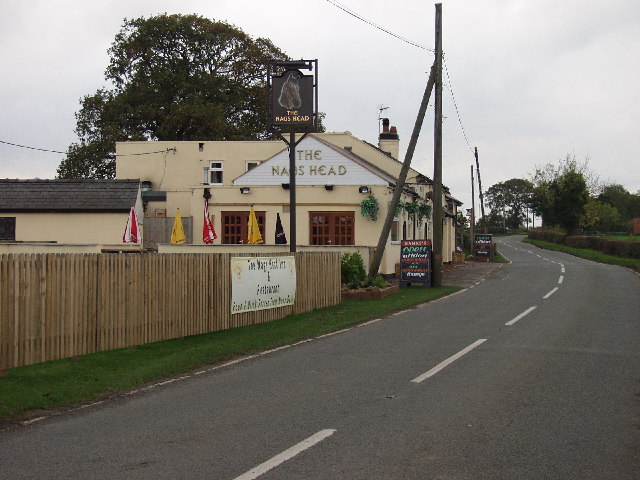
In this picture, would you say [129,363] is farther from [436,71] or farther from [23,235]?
[23,235]

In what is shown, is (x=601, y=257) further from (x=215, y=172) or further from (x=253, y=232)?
(x=253, y=232)

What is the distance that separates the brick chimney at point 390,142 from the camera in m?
47.1

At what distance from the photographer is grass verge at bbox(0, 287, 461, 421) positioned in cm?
902

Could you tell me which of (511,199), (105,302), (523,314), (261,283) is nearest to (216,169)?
(261,283)

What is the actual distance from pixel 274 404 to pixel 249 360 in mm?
3509

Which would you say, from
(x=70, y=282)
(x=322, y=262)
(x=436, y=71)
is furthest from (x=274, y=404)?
(x=436, y=71)

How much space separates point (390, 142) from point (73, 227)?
21841 millimetres

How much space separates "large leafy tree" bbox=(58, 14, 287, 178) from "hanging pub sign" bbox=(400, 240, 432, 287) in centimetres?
2419

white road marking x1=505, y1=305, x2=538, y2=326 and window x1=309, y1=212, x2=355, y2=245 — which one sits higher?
window x1=309, y1=212, x2=355, y2=245

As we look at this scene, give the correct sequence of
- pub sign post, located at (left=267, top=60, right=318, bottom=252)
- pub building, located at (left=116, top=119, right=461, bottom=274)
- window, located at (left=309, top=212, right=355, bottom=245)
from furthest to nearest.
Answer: window, located at (left=309, top=212, right=355, bottom=245) < pub building, located at (left=116, top=119, right=461, bottom=274) < pub sign post, located at (left=267, top=60, right=318, bottom=252)

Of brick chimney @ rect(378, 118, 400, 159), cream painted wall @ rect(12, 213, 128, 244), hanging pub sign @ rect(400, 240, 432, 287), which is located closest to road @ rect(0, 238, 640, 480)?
hanging pub sign @ rect(400, 240, 432, 287)

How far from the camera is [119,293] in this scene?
1278 centimetres

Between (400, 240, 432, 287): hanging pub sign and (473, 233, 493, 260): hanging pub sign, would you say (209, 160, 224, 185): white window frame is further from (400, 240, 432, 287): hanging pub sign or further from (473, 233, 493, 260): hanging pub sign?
(473, 233, 493, 260): hanging pub sign

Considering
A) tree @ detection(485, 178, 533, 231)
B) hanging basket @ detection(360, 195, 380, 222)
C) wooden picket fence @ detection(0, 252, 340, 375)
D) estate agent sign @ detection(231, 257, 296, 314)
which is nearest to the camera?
wooden picket fence @ detection(0, 252, 340, 375)
